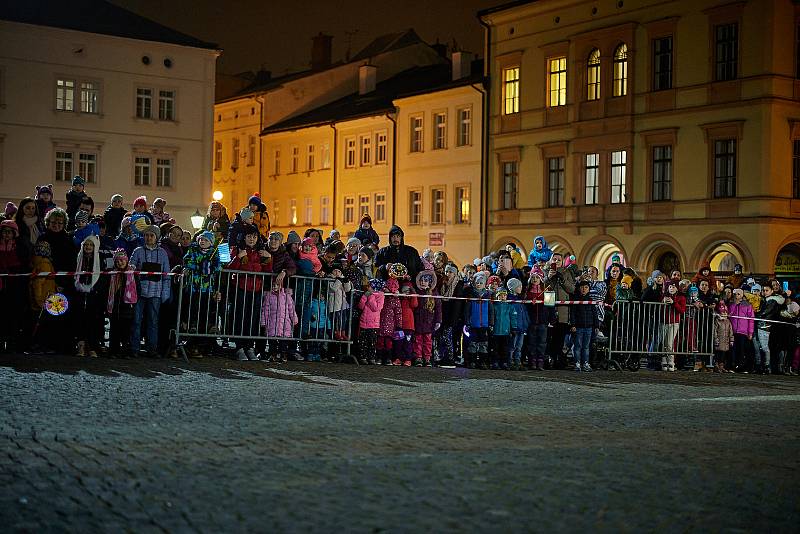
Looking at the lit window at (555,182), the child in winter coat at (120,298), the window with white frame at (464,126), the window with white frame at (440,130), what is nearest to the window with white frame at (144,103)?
the window with white frame at (440,130)

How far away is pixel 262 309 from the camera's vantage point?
19422mm

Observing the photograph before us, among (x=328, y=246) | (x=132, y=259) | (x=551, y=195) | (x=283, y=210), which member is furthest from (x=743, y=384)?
(x=283, y=210)

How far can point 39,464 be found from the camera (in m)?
8.28

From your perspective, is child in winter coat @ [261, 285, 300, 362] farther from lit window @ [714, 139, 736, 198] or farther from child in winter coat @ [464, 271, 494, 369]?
lit window @ [714, 139, 736, 198]

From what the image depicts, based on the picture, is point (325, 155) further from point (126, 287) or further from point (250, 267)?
point (126, 287)

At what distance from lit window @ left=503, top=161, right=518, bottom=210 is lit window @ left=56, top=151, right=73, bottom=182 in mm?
20254

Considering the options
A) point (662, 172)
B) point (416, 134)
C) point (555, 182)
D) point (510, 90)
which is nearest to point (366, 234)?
point (662, 172)

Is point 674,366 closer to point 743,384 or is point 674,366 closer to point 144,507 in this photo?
point 743,384

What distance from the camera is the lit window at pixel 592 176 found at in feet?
166

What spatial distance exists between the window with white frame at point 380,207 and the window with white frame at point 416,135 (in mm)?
3415

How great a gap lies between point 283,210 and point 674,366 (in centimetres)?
5123

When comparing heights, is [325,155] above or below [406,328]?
above

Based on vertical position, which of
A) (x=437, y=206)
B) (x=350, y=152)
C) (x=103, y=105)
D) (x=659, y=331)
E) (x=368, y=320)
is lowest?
(x=659, y=331)

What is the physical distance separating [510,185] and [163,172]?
1749 centimetres
